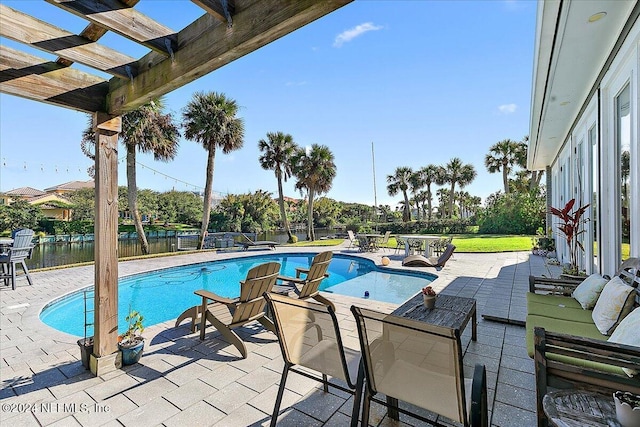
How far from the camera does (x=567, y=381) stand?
197cm

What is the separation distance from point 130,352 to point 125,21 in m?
2.97

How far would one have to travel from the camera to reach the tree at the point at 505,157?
25.7 m

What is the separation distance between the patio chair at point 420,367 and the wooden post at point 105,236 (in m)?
2.66

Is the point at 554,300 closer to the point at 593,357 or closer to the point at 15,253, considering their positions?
the point at 593,357

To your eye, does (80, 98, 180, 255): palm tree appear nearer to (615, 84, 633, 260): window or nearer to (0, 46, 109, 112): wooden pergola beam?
(0, 46, 109, 112): wooden pergola beam

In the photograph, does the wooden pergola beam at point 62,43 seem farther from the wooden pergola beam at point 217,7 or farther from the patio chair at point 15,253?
the patio chair at point 15,253

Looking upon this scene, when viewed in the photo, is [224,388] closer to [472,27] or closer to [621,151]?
[621,151]

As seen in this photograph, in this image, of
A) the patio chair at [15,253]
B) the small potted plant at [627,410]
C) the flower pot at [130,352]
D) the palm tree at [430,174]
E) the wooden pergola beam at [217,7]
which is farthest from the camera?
the palm tree at [430,174]

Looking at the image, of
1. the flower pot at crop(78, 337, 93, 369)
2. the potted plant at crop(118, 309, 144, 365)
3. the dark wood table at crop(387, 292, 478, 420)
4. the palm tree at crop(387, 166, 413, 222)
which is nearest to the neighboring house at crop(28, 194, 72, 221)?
the palm tree at crop(387, 166, 413, 222)

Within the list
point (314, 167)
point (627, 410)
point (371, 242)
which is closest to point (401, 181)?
point (314, 167)

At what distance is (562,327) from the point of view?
279cm

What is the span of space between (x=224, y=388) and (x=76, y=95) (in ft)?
9.76

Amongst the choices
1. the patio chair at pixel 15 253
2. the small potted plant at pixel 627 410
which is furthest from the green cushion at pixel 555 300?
the patio chair at pixel 15 253

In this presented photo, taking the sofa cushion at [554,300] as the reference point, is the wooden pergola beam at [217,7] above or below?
above
